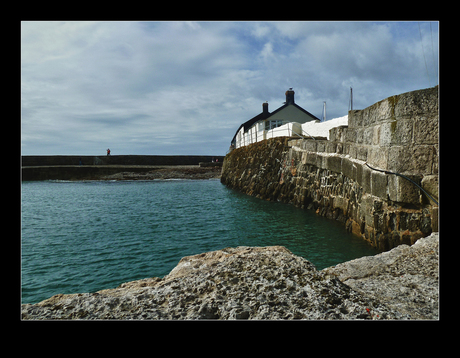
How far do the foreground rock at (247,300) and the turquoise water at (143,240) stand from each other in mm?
3840

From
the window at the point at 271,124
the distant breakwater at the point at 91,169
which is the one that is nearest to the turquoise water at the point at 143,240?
the window at the point at 271,124

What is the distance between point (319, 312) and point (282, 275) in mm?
677

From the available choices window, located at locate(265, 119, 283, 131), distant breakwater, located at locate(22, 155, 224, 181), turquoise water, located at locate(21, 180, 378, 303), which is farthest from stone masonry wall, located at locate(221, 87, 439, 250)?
distant breakwater, located at locate(22, 155, 224, 181)

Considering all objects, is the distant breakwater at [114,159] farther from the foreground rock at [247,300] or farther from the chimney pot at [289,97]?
the foreground rock at [247,300]

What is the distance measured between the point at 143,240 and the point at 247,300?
8094mm

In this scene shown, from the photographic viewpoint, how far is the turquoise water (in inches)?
285

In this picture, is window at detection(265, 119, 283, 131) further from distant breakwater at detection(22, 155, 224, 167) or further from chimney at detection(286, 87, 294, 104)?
distant breakwater at detection(22, 155, 224, 167)

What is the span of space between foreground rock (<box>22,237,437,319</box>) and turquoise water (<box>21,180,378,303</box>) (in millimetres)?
3840

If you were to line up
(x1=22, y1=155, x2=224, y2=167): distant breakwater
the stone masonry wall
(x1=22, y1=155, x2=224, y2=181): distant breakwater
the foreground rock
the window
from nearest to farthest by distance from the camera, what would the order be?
the foreground rock → the stone masonry wall → the window → (x1=22, y1=155, x2=224, y2=181): distant breakwater → (x1=22, y1=155, x2=224, y2=167): distant breakwater

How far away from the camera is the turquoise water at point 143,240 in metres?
7.23

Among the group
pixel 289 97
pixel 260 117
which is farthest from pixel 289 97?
pixel 260 117

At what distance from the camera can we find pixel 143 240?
10258 mm
